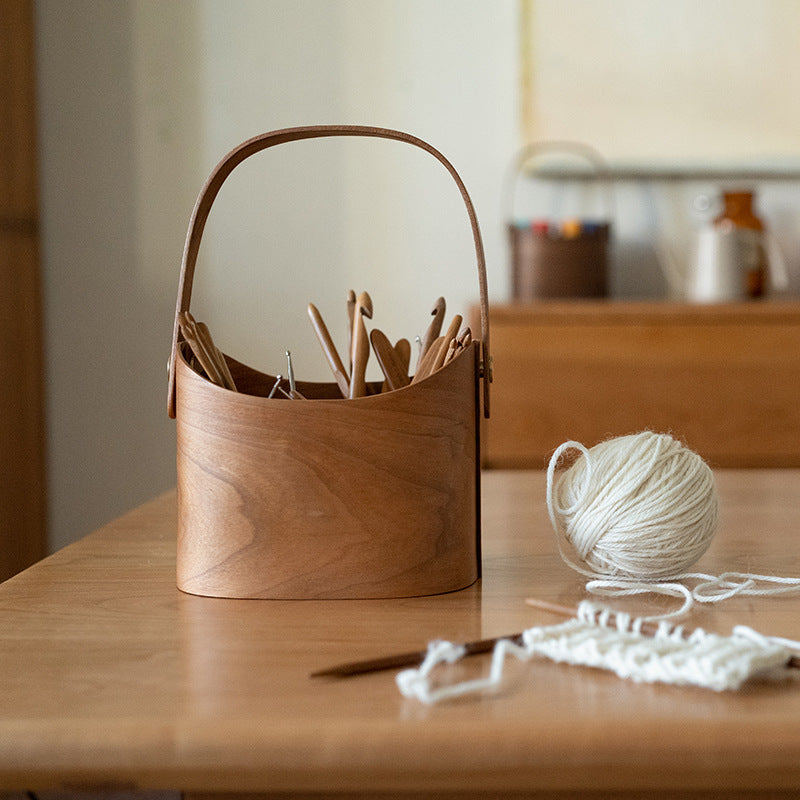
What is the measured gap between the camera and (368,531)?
0.64 metres

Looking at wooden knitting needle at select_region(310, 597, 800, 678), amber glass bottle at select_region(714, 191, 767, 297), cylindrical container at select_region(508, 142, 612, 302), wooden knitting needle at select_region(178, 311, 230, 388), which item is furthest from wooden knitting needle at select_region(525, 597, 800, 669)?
amber glass bottle at select_region(714, 191, 767, 297)

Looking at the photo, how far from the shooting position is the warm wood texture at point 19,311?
2357 mm

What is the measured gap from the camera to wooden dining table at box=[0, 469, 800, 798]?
417mm

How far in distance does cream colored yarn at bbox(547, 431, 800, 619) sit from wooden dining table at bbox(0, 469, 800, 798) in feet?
0.22

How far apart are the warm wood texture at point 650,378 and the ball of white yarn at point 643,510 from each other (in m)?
1.43

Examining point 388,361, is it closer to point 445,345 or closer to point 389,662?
point 445,345

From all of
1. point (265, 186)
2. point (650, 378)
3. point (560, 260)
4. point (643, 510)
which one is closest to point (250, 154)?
point (643, 510)

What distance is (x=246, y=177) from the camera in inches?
102

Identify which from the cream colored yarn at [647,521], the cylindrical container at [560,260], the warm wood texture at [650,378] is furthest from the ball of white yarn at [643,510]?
the cylindrical container at [560,260]

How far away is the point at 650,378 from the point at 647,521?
1.51m

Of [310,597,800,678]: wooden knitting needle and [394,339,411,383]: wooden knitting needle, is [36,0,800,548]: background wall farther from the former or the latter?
[310,597,800,678]: wooden knitting needle

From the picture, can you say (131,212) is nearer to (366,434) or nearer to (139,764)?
(366,434)

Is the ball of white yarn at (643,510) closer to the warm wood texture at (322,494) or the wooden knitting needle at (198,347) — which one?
the warm wood texture at (322,494)

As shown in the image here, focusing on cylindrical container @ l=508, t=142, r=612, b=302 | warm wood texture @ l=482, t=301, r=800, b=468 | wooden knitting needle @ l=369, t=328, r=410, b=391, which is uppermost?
cylindrical container @ l=508, t=142, r=612, b=302
